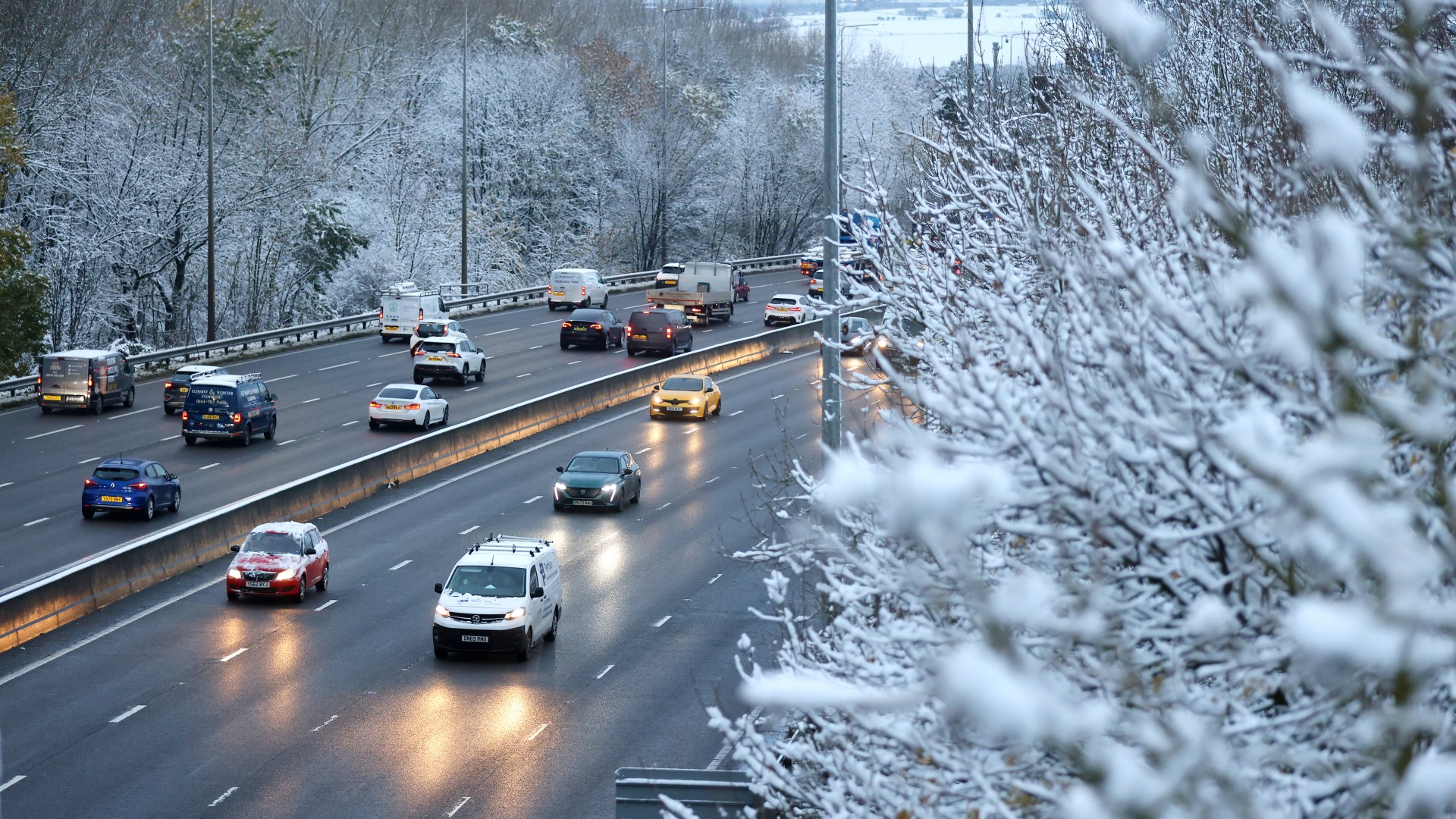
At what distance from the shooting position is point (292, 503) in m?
34.3

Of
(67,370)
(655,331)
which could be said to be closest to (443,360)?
(655,331)

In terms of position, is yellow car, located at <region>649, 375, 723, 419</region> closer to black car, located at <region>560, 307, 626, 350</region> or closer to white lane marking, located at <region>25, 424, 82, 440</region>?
black car, located at <region>560, 307, 626, 350</region>

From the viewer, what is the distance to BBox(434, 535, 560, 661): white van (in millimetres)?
24906

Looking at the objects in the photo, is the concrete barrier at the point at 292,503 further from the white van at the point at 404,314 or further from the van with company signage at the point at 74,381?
the white van at the point at 404,314

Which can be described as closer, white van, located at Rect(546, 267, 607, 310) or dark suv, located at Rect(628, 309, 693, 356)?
dark suv, located at Rect(628, 309, 693, 356)

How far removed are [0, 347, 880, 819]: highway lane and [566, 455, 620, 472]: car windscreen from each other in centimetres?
106

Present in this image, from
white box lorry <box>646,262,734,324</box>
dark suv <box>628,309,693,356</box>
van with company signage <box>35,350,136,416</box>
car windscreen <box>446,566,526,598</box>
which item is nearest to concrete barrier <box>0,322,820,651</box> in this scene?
dark suv <box>628,309,693,356</box>

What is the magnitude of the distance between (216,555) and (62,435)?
43.9 ft

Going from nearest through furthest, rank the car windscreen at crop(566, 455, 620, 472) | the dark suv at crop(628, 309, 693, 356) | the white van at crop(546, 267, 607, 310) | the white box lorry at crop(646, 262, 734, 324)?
the car windscreen at crop(566, 455, 620, 472) → the dark suv at crop(628, 309, 693, 356) → the white box lorry at crop(646, 262, 734, 324) → the white van at crop(546, 267, 607, 310)

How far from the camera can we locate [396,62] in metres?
103

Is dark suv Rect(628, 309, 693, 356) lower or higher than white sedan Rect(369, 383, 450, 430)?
higher

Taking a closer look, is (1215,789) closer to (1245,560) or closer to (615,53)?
(1245,560)

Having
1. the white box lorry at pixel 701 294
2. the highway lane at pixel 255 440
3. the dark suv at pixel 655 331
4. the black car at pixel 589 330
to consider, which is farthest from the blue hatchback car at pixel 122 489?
the white box lorry at pixel 701 294

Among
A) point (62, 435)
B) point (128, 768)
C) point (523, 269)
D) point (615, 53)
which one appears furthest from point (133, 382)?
point (615, 53)
